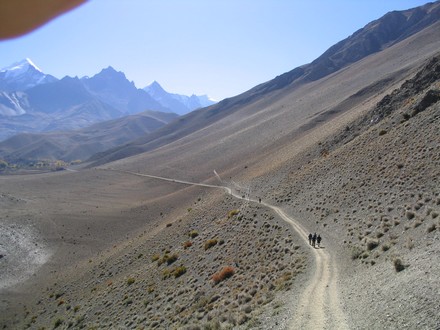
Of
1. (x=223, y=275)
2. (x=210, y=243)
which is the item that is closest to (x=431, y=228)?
(x=223, y=275)

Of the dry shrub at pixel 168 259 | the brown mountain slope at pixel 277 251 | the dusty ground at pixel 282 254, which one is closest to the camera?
the dusty ground at pixel 282 254

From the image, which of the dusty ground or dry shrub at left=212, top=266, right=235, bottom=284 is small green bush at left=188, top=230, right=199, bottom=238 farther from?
dry shrub at left=212, top=266, right=235, bottom=284

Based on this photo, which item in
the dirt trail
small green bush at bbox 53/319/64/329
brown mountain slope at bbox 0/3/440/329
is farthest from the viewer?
small green bush at bbox 53/319/64/329

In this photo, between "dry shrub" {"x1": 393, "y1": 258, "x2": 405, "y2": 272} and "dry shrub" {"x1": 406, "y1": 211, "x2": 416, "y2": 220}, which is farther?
"dry shrub" {"x1": 406, "y1": 211, "x2": 416, "y2": 220}

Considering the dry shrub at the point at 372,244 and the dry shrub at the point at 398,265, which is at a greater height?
the dry shrub at the point at 398,265

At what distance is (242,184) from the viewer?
61.1 metres

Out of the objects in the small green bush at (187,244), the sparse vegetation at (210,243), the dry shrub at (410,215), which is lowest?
the small green bush at (187,244)

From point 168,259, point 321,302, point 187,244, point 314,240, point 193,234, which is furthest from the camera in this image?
point 193,234

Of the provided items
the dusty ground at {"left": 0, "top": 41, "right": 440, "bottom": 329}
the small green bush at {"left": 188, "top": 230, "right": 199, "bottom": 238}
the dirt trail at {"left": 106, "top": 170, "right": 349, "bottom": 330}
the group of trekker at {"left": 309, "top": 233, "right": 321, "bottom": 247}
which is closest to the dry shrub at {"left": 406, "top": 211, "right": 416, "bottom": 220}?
the dusty ground at {"left": 0, "top": 41, "right": 440, "bottom": 329}

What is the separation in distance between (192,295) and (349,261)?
1010 centimetres

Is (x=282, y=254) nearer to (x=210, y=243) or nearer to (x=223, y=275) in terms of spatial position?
(x=223, y=275)

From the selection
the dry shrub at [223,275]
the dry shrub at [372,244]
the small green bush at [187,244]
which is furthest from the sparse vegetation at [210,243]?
the dry shrub at [372,244]

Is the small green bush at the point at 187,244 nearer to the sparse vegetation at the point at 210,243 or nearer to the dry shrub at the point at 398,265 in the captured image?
the sparse vegetation at the point at 210,243

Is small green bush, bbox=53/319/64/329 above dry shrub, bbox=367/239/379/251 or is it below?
below
